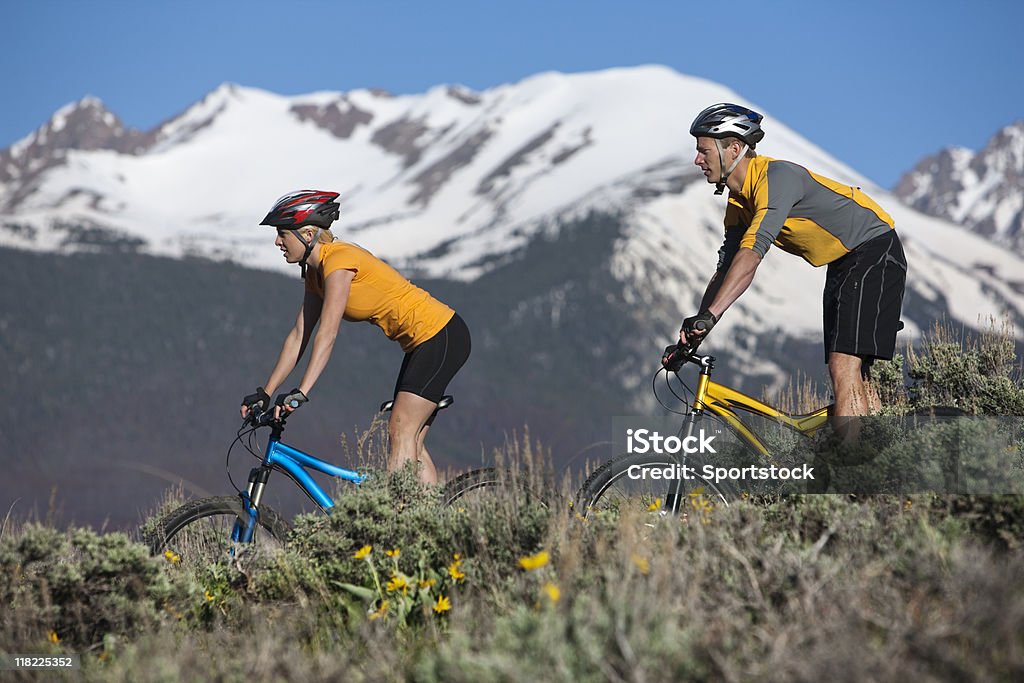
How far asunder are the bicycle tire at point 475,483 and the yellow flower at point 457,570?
2.22ft

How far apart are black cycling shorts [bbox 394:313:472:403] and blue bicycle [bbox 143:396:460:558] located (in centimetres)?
46

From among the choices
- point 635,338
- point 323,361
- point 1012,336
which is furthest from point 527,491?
point 635,338

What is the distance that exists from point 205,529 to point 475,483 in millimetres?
1296

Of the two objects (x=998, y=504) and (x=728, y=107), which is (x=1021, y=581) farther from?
(x=728, y=107)

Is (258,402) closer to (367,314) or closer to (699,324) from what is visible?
(367,314)

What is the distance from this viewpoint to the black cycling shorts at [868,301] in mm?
4871

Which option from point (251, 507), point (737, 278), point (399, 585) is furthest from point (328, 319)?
point (737, 278)

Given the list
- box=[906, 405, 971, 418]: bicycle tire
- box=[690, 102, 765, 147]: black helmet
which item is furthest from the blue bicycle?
box=[906, 405, 971, 418]: bicycle tire

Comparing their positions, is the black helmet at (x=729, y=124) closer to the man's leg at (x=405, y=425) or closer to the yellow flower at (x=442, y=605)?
the man's leg at (x=405, y=425)

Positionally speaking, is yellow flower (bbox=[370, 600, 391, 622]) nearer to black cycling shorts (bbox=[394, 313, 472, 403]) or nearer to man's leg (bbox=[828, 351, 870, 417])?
black cycling shorts (bbox=[394, 313, 472, 403])

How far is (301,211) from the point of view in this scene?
524cm

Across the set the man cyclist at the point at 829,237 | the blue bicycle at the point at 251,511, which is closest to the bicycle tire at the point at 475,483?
the blue bicycle at the point at 251,511

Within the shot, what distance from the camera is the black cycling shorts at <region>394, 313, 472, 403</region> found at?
17.5 ft

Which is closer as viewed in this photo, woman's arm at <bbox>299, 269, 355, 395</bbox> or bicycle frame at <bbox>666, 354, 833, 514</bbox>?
bicycle frame at <bbox>666, 354, 833, 514</bbox>
